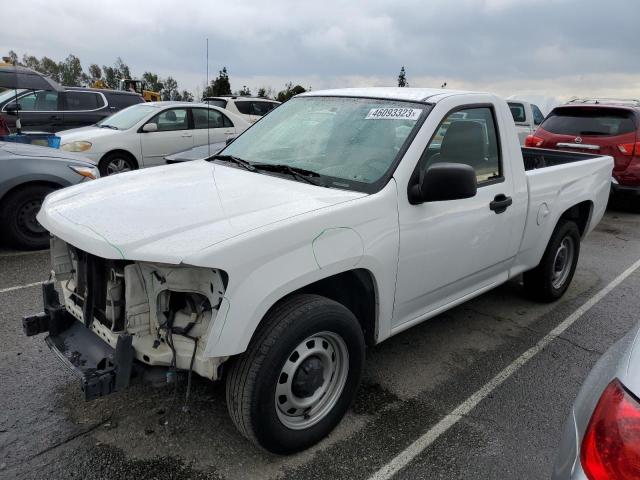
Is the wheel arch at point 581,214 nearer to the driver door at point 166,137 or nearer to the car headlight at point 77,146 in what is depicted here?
the driver door at point 166,137

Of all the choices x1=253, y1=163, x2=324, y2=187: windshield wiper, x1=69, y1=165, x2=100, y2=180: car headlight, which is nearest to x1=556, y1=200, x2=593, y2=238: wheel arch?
x1=253, y1=163, x2=324, y2=187: windshield wiper

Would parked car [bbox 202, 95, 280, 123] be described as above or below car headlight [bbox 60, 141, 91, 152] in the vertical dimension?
above

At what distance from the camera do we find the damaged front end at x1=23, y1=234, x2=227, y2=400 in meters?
2.29

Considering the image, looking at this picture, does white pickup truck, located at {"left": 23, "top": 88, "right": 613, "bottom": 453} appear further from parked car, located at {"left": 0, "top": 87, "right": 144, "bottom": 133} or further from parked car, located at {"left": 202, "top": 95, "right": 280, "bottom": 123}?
parked car, located at {"left": 202, "top": 95, "right": 280, "bottom": 123}

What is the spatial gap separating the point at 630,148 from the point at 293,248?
8.08 metres

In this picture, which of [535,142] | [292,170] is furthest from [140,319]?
[535,142]

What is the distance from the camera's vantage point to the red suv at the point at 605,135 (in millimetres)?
8469

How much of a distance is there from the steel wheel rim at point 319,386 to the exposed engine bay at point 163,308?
379 millimetres

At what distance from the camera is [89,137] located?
9.14m

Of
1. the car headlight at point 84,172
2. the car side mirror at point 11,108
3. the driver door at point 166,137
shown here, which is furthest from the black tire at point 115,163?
the car headlight at point 84,172

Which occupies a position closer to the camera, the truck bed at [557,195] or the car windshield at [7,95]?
the truck bed at [557,195]

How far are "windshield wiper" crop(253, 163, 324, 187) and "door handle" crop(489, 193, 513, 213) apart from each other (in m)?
1.27

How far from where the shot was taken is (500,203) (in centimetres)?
356

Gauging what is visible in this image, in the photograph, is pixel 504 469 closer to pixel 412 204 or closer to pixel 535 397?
pixel 535 397
